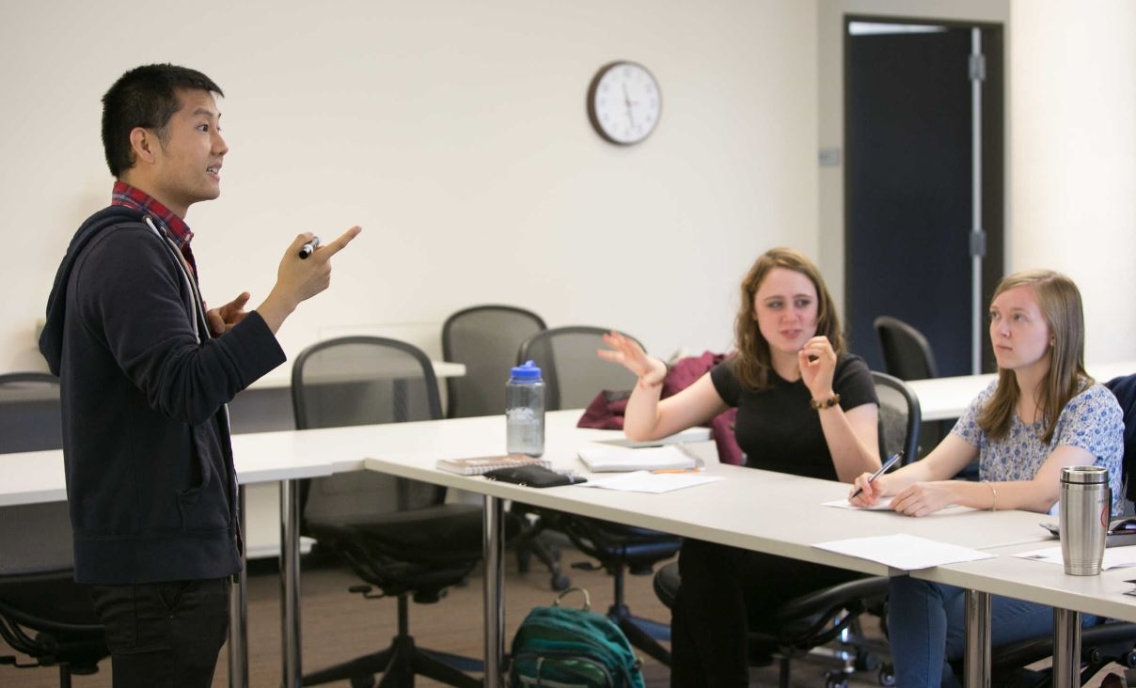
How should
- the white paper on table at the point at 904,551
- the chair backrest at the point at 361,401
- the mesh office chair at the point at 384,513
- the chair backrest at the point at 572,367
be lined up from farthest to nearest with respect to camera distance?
1. the chair backrest at the point at 572,367
2. the chair backrest at the point at 361,401
3. the mesh office chair at the point at 384,513
4. the white paper on table at the point at 904,551

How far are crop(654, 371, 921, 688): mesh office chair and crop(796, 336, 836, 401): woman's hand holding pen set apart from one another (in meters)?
0.33

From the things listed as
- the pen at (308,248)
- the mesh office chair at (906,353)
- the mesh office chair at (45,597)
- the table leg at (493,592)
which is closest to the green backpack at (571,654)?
the table leg at (493,592)

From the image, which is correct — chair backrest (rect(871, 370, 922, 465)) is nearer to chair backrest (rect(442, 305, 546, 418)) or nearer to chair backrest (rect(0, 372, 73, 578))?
chair backrest (rect(0, 372, 73, 578))

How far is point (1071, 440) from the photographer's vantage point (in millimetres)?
2686

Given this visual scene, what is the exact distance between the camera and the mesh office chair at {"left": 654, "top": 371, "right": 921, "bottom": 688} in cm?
299

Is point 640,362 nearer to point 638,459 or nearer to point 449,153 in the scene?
point 638,459

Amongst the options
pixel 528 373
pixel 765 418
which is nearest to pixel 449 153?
pixel 528 373

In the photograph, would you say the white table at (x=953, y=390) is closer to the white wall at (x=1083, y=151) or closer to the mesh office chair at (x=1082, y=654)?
the white wall at (x=1083, y=151)

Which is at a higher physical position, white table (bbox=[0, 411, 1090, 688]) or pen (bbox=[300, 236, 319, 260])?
pen (bbox=[300, 236, 319, 260])

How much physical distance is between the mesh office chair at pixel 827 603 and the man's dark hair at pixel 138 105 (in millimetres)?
1643

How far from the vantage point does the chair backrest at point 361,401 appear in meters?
3.81

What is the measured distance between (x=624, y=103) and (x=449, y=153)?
96 cm

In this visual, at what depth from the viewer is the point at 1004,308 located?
284 cm

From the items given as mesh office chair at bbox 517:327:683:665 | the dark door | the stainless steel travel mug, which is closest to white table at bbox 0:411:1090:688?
the stainless steel travel mug
